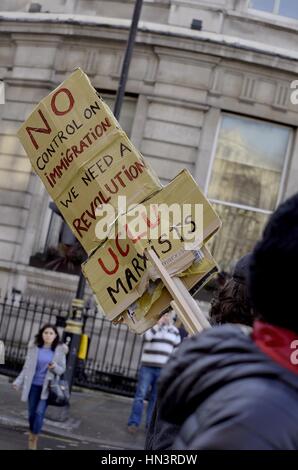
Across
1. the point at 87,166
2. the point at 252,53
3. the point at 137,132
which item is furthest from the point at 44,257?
the point at 87,166

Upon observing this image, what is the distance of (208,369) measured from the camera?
152 centimetres

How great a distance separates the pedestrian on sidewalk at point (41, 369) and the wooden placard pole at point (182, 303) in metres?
6.38

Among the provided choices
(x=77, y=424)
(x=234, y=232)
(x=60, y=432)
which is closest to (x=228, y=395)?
(x=60, y=432)

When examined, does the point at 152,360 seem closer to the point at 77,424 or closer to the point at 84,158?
the point at 77,424

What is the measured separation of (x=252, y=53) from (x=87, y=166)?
14.1 meters

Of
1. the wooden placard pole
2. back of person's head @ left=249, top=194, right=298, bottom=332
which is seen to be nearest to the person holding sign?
back of person's head @ left=249, top=194, right=298, bottom=332

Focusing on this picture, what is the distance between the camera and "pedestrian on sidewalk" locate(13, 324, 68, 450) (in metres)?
9.52

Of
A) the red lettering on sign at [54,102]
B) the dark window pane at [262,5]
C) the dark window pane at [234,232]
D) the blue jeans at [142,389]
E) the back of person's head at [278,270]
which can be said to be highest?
the dark window pane at [262,5]

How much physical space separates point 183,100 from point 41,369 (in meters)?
9.03

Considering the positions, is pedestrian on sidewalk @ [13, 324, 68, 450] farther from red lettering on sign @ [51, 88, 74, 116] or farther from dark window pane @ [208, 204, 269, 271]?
dark window pane @ [208, 204, 269, 271]

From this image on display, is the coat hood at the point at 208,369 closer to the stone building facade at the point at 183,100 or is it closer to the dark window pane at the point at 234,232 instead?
the stone building facade at the point at 183,100

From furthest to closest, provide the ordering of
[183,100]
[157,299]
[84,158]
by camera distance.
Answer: [183,100], [84,158], [157,299]

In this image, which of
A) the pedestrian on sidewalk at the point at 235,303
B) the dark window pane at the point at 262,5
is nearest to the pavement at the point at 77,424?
the pedestrian on sidewalk at the point at 235,303

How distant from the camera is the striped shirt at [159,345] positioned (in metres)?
11.6
